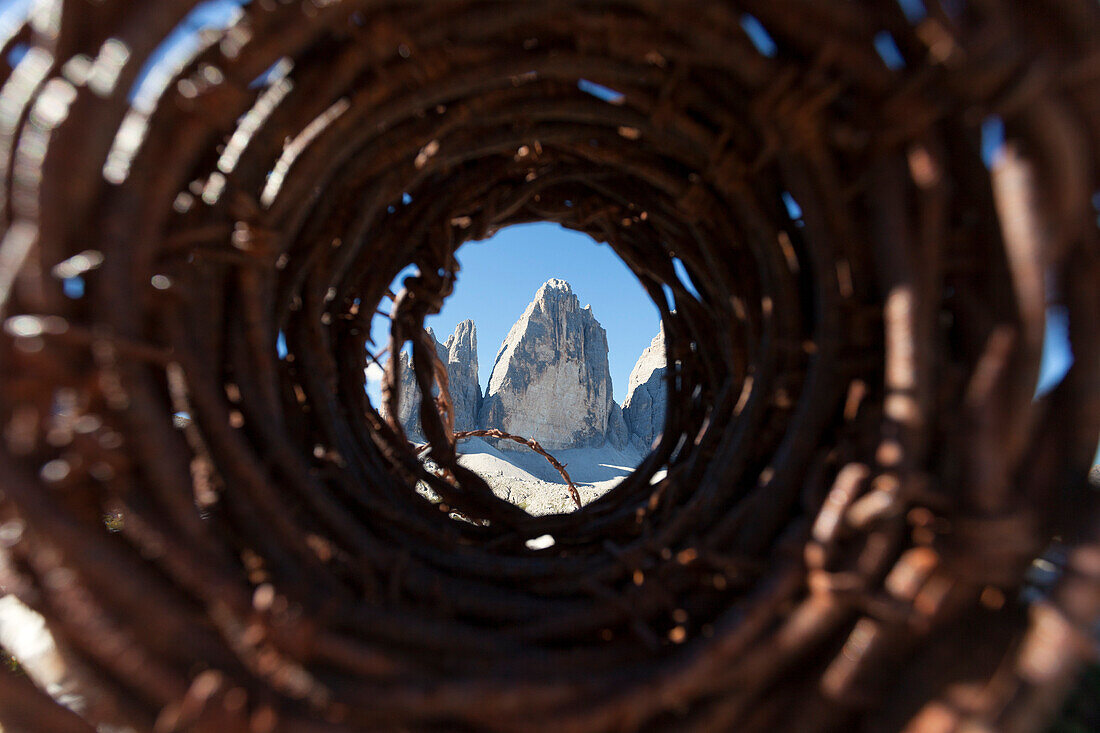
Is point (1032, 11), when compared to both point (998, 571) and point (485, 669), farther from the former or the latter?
point (485, 669)

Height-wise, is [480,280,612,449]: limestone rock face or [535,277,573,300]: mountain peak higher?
[535,277,573,300]: mountain peak

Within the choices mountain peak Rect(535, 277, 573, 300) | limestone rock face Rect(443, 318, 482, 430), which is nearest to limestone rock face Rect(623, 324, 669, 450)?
mountain peak Rect(535, 277, 573, 300)

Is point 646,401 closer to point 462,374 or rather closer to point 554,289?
point 554,289

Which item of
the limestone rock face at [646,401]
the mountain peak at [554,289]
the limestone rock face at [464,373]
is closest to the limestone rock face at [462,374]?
the limestone rock face at [464,373]

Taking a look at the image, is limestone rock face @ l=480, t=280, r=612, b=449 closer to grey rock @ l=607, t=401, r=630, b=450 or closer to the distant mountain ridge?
the distant mountain ridge

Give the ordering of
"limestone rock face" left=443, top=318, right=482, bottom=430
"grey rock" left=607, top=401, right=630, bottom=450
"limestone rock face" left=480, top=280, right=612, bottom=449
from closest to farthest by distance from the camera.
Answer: "limestone rock face" left=480, top=280, right=612, bottom=449 < "limestone rock face" left=443, top=318, right=482, bottom=430 < "grey rock" left=607, top=401, right=630, bottom=450

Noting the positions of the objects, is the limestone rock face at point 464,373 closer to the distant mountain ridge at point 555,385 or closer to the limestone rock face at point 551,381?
the distant mountain ridge at point 555,385
